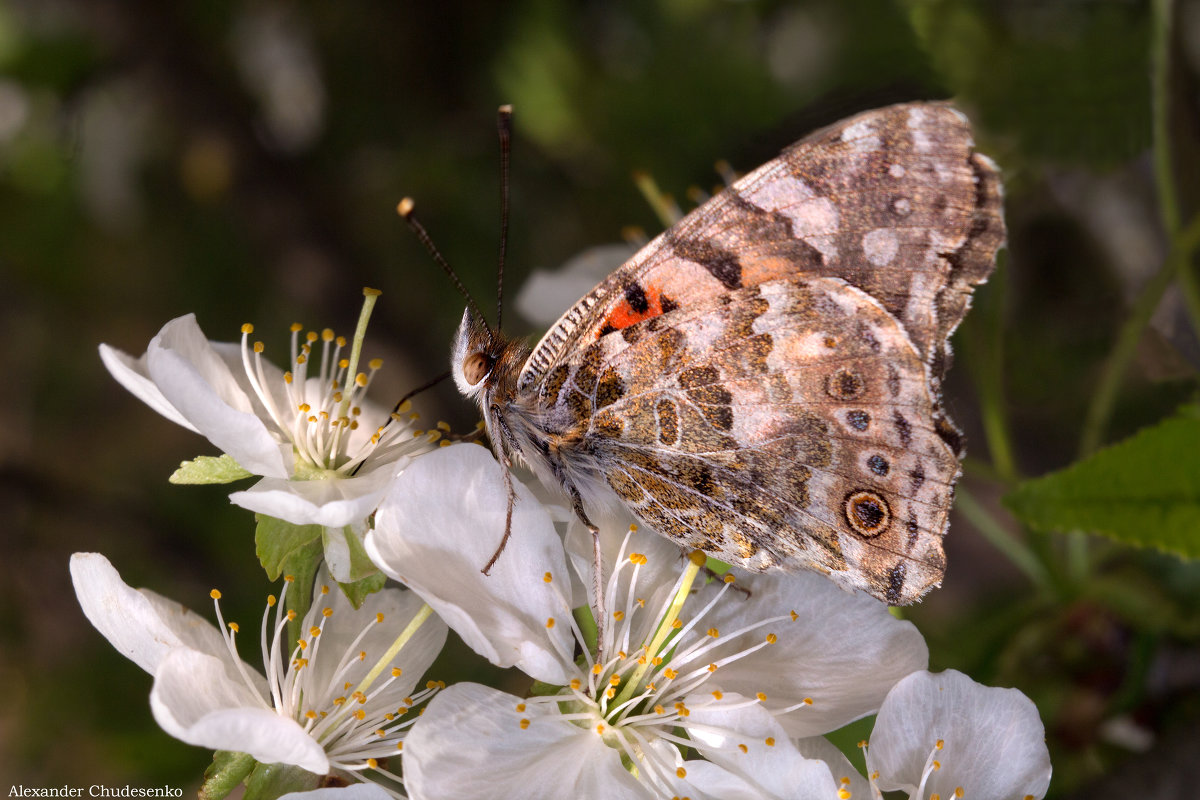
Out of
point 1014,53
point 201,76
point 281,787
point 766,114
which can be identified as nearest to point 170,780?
point 281,787

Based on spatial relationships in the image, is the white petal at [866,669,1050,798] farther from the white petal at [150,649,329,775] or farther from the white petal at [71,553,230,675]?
the white petal at [71,553,230,675]

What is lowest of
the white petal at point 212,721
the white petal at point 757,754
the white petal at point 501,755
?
the white petal at point 757,754

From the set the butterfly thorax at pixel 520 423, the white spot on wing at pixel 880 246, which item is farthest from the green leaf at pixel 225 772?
the white spot on wing at pixel 880 246

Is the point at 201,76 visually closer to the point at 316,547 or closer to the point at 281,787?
the point at 316,547

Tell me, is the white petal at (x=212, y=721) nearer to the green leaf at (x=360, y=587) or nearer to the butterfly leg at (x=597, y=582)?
the green leaf at (x=360, y=587)

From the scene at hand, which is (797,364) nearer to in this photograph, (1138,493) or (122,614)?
(1138,493)
